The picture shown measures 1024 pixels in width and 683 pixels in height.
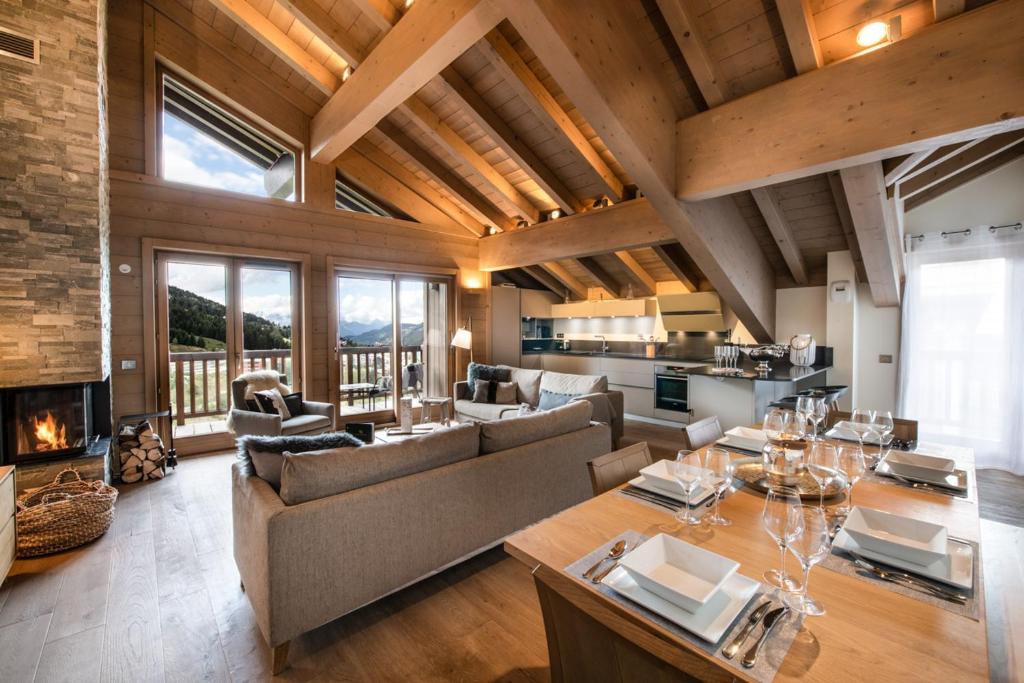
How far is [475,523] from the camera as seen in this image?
238 centimetres

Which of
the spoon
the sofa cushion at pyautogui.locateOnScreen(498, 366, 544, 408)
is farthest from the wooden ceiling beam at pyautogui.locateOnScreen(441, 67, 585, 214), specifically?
the spoon

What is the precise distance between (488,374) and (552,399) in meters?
1.24

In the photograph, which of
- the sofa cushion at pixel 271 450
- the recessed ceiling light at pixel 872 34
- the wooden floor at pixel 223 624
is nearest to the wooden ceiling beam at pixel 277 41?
the sofa cushion at pixel 271 450

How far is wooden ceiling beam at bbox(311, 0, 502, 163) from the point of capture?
2.91 metres

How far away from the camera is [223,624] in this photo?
6.79ft

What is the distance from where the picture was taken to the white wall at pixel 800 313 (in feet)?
17.3

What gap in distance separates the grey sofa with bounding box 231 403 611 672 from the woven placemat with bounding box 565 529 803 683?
47.0 inches

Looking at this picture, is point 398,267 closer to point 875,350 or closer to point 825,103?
point 825,103

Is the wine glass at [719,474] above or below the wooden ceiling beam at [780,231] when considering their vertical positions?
below

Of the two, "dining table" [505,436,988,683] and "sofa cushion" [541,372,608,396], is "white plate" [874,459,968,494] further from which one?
"sofa cushion" [541,372,608,396]

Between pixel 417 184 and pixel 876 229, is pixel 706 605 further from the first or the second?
pixel 417 184

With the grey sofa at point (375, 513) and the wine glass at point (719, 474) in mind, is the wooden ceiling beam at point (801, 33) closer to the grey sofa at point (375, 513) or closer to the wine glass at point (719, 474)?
the wine glass at point (719, 474)

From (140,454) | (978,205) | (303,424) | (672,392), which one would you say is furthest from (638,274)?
(140,454)

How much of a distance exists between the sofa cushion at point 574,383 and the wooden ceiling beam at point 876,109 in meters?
2.11
